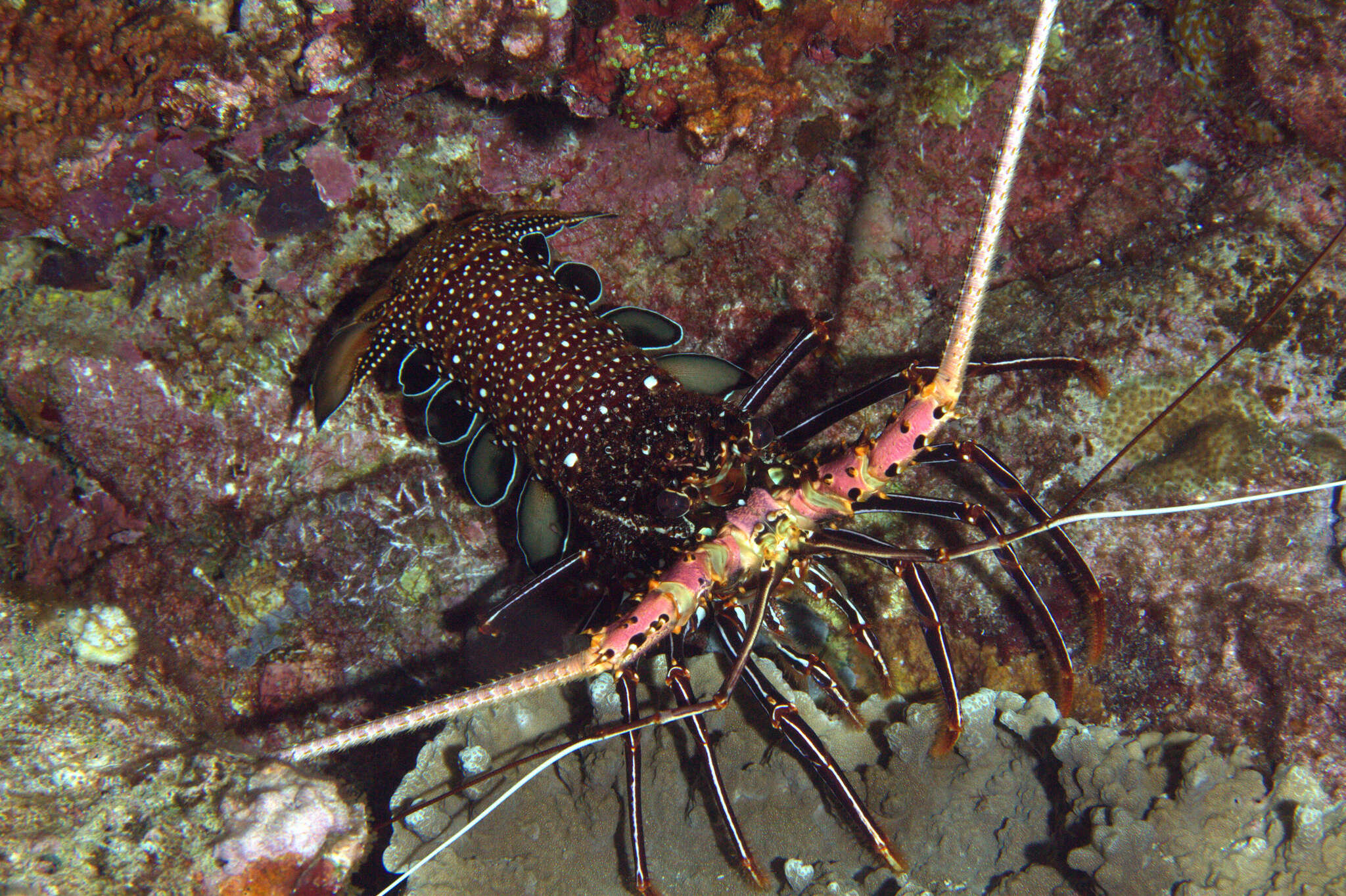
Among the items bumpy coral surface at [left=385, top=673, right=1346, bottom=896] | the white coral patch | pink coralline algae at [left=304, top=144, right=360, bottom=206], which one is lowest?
the white coral patch

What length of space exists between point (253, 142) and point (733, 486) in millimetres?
2689

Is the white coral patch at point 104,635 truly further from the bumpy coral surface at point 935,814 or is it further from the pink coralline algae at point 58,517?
the bumpy coral surface at point 935,814

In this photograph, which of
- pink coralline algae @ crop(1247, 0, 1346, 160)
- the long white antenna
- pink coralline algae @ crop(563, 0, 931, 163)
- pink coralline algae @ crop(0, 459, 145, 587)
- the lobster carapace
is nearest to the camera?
the long white antenna

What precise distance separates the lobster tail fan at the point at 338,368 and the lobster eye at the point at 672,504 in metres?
1.89

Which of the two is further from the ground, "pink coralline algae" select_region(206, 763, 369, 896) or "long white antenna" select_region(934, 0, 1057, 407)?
"long white antenna" select_region(934, 0, 1057, 407)

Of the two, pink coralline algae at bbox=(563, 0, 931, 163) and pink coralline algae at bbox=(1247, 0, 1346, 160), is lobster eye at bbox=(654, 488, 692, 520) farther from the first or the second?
pink coralline algae at bbox=(1247, 0, 1346, 160)

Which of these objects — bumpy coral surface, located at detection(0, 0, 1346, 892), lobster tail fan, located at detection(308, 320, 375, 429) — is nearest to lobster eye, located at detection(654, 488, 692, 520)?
bumpy coral surface, located at detection(0, 0, 1346, 892)

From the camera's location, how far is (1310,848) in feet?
6.30

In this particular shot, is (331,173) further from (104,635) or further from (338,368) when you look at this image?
(104,635)

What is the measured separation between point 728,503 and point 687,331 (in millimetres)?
1280

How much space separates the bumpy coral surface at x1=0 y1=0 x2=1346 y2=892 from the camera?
229cm

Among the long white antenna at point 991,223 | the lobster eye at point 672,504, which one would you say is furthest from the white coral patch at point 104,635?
the long white antenna at point 991,223

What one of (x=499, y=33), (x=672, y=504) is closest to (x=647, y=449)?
(x=672, y=504)

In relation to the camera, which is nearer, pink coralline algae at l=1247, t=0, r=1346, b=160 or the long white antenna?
the long white antenna
